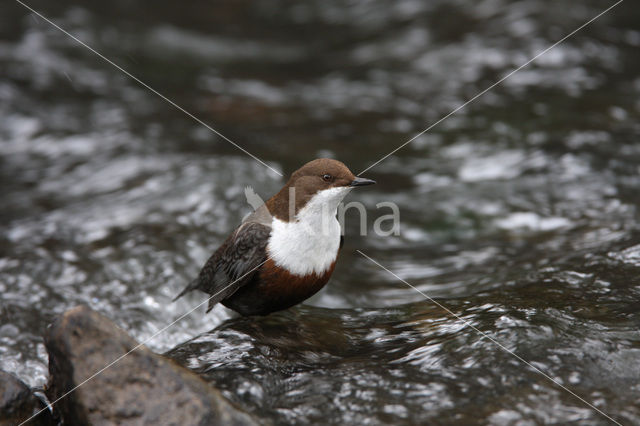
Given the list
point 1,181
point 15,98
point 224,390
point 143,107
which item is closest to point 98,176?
point 1,181

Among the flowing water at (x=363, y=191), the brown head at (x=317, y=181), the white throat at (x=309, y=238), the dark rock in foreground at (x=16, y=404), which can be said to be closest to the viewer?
the dark rock in foreground at (x=16, y=404)

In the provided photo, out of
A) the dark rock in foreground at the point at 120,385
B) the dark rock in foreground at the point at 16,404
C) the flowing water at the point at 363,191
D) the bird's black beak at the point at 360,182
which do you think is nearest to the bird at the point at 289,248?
the bird's black beak at the point at 360,182

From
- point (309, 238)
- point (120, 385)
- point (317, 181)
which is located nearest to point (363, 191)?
point (317, 181)

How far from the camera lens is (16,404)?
235cm

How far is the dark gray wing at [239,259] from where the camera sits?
3014 mm

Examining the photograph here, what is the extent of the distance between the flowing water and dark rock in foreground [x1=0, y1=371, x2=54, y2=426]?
58 centimetres

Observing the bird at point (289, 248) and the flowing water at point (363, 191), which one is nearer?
the flowing water at point (363, 191)

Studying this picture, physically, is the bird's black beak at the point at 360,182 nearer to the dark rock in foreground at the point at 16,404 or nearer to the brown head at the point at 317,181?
the brown head at the point at 317,181

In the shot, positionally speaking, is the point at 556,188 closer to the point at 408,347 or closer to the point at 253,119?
the point at 408,347

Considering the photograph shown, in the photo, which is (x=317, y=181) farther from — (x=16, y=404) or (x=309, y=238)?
(x=16, y=404)

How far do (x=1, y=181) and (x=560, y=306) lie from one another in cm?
519

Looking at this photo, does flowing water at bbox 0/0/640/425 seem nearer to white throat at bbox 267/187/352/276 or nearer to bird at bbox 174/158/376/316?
bird at bbox 174/158/376/316

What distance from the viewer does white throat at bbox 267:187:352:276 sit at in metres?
2.95

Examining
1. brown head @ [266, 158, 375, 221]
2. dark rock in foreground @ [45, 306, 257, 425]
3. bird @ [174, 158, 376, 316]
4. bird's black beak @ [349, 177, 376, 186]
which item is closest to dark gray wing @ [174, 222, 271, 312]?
bird @ [174, 158, 376, 316]
